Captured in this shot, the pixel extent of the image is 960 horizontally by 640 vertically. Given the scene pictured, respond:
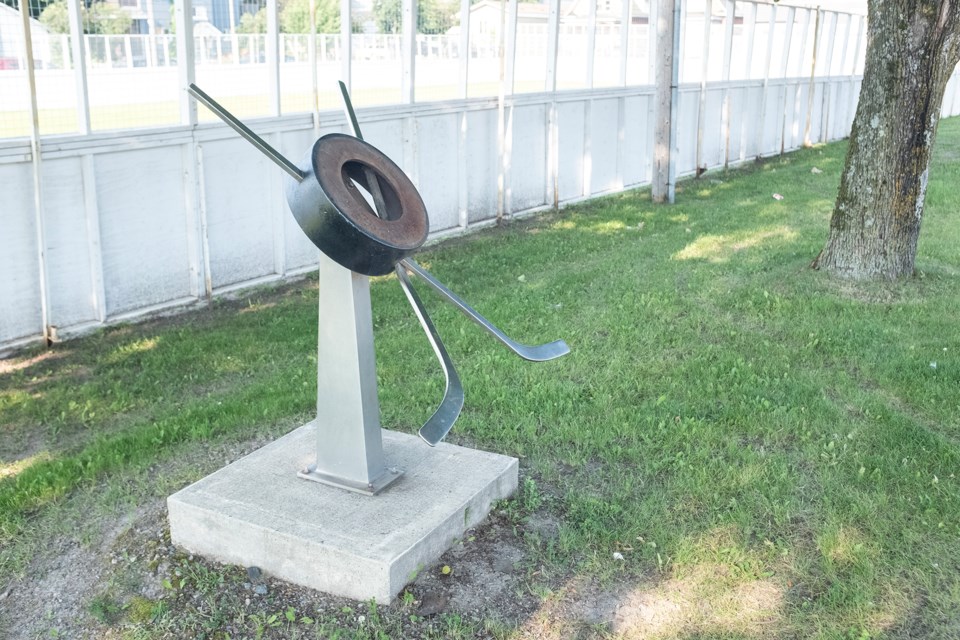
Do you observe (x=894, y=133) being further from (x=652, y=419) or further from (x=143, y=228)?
(x=143, y=228)

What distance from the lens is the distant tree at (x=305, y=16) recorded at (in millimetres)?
9461

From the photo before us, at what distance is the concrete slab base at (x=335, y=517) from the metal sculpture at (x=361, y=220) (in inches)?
7.1

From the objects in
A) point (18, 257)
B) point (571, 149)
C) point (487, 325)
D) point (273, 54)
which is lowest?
point (18, 257)

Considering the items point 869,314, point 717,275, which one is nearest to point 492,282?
point 717,275

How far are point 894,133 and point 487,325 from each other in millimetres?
5446

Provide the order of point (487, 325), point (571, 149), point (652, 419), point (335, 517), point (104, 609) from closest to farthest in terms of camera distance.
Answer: point (104, 609), point (335, 517), point (487, 325), point (652, 419), point (571, 149)

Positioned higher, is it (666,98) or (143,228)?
(666,98)

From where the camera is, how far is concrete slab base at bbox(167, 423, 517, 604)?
14.2ft

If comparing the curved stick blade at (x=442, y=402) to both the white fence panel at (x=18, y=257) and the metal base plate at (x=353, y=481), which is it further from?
the white fence panel at (x=18, y=257)

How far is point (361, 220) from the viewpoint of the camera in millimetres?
4340

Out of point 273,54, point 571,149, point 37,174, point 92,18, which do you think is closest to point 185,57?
point 92,18

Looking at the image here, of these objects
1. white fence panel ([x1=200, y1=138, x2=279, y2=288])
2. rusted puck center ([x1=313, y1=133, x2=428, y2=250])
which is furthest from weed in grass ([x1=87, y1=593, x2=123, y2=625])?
white fence panel ([x1=200, y1=138, x2=279, y2=288])

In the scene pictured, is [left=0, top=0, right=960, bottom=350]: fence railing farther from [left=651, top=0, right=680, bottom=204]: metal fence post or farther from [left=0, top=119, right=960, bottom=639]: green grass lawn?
[left=0, top=119, right=960, bottom=639]: green grass lawn

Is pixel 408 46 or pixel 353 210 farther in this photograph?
pixel 408 46
